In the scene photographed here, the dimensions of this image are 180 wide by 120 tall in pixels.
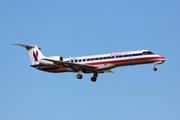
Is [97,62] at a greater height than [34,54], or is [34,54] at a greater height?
[34,54]

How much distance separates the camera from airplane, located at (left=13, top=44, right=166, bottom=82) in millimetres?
36031

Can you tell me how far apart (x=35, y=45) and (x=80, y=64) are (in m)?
10.9

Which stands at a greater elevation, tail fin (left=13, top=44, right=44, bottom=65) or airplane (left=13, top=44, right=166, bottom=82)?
tail fin (left=13, top=44, right=44, bottom=65)

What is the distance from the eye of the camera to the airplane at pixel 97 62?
36.0 m

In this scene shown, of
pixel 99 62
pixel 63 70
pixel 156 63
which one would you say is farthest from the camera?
pixel 63 70

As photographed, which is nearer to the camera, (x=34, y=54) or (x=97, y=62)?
(x=97, y=62)

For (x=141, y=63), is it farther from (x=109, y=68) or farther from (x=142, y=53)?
(x=109, y=68)

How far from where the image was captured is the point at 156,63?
117 feet

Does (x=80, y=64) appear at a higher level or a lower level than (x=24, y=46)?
lower

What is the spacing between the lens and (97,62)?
38.0 m

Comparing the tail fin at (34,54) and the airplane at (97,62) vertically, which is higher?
the tail fin at (34,54)

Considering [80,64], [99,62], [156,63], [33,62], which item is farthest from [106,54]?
[33,62]

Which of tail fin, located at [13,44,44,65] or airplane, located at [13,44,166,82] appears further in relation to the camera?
tail fin, located at [13,44,44,65]

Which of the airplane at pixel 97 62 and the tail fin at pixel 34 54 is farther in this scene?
the tail fin at pixel 34 54
